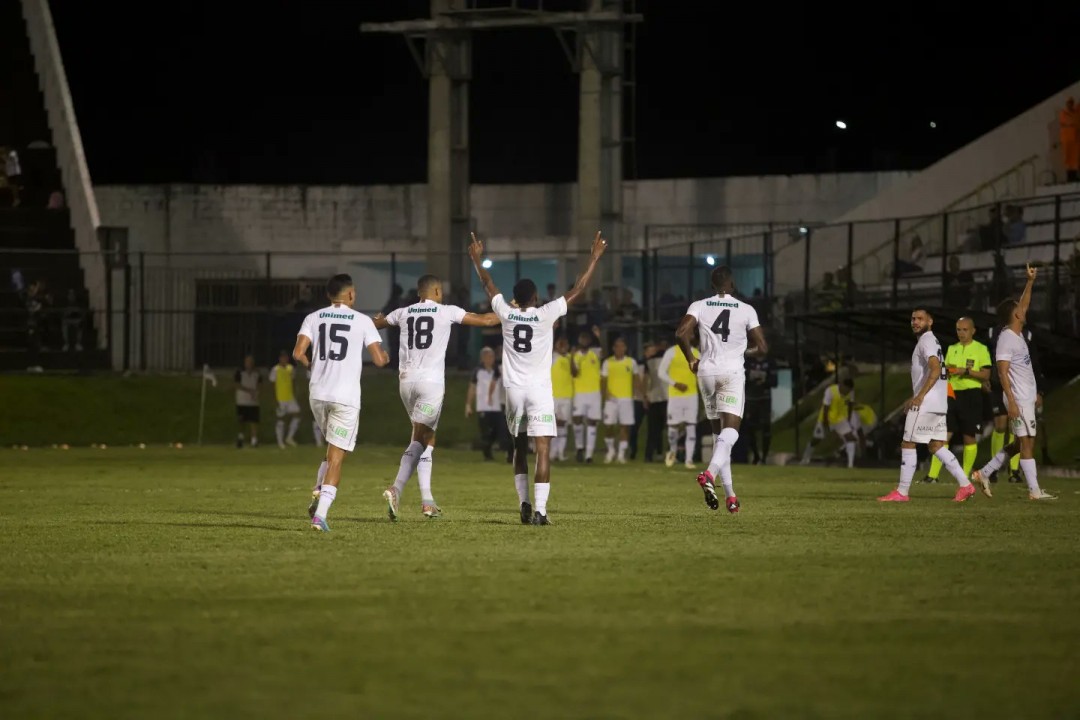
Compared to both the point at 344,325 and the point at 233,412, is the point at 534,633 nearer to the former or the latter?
the point at 344,325

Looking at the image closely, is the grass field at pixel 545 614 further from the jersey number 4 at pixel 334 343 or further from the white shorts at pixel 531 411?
the jersey number 4 at pixel 334 343

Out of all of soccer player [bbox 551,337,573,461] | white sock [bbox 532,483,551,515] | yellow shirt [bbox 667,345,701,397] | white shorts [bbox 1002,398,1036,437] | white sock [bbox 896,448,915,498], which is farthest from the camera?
soccer player [bbox 551,337,573,461]

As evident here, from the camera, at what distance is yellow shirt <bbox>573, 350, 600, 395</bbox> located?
31.4 m

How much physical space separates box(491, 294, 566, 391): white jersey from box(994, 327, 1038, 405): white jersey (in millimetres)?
5686

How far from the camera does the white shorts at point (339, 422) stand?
1400 centimetres

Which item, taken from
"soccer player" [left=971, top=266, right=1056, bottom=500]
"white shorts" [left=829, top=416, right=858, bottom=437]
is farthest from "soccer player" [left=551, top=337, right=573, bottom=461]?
"soccer player" [left=971, top=266, right=1056, bottom=500]

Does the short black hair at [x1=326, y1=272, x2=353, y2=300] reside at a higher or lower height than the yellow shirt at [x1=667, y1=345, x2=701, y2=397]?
higher

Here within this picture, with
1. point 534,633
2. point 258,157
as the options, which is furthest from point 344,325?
point 258,157

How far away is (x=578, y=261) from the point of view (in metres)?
42.5

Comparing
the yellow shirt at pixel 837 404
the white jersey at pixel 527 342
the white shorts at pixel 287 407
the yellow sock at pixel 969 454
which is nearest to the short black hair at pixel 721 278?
the white jersey at pixel 527 342

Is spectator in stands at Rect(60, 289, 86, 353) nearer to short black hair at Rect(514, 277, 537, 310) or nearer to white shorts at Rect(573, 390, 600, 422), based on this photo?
white shorts at Rect(573, 390, 600, 422)

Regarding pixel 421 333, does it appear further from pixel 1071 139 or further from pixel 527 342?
pixel 1071 139

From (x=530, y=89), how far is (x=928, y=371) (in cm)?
4354

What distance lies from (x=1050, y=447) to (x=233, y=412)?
1997 centimetres
